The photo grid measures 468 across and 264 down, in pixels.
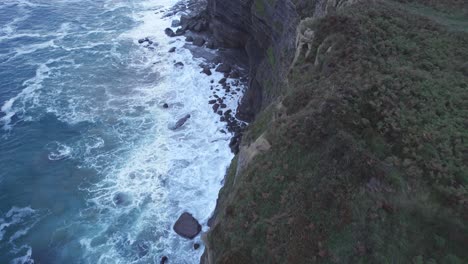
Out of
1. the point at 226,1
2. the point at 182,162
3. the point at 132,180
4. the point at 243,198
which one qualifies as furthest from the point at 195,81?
the point at 243,198

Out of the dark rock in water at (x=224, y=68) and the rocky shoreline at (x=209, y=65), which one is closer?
the rocky shoreline at (x=209, y=65)

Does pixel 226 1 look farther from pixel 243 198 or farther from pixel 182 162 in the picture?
pixel 243 198

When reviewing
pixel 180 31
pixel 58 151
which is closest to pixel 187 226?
pixel 58 151

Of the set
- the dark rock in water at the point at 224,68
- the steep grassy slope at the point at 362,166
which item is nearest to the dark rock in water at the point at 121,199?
the steep grassy slope at the point at 362,166

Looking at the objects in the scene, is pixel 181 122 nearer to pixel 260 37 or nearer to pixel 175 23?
pixel 260 37

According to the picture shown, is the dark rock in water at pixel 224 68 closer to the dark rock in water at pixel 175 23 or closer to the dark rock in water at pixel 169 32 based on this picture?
the dark rock in water at pixel 169 32

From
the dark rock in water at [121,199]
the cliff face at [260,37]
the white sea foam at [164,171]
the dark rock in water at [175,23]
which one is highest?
the cliff face at [260,37]

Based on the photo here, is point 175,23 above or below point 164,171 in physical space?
above
